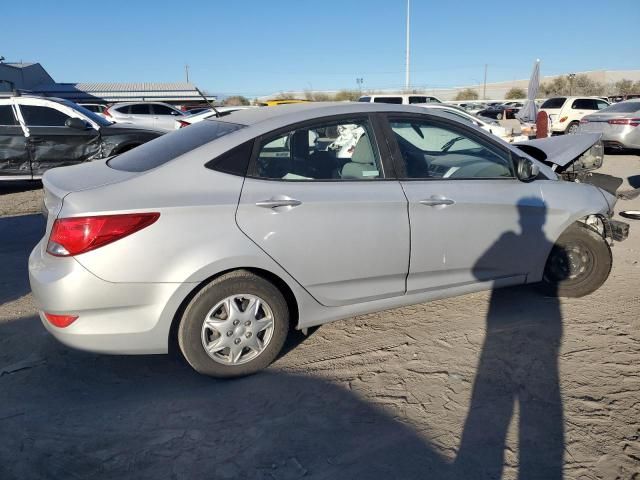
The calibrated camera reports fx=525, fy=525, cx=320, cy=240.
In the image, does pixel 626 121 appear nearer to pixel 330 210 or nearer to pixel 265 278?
pixel 330 210

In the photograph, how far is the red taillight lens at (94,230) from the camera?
2.79 metres

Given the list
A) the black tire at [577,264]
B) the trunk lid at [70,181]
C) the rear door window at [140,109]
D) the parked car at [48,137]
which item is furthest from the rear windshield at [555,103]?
the trunk lid at [70,181]

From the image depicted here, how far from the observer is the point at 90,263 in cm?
279

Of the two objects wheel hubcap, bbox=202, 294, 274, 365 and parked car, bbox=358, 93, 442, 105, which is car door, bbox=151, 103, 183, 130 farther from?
wheel hubcap, bbox=202, 294, 274, 365

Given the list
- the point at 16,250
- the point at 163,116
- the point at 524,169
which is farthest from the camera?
the point at 163,116

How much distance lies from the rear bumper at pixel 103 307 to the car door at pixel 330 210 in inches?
26.4

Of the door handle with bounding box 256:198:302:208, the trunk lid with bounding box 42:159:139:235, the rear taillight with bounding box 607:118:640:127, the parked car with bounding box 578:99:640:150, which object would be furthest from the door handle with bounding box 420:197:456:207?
the rear taillight with bounding box 607:118:640:127

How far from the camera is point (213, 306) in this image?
9.97 feet

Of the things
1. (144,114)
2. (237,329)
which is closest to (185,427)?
(237,329)

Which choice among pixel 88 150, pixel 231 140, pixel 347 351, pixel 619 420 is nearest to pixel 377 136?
pixel 231 140

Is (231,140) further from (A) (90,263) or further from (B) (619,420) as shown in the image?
(B) (619,420)

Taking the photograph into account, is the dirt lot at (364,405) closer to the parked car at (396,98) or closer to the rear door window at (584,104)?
the parked car at (396,98)

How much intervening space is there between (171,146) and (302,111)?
2.95 feet

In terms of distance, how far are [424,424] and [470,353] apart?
0.90m
